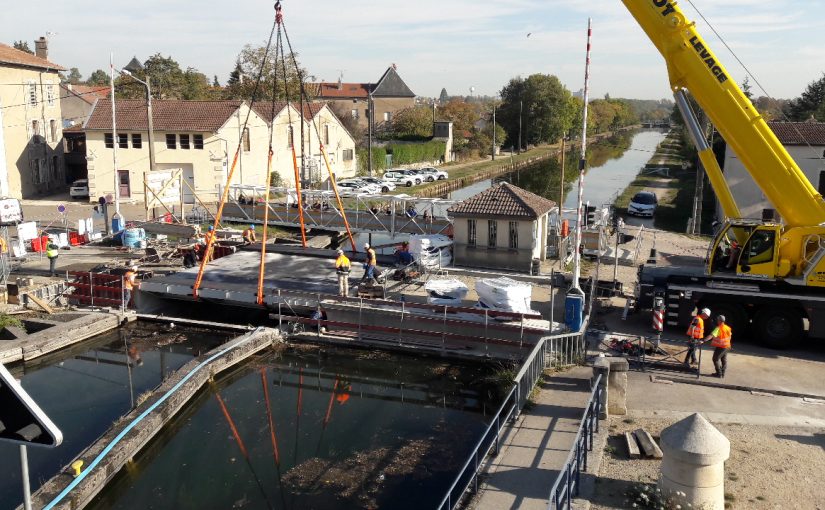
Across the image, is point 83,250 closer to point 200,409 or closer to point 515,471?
point 200,409

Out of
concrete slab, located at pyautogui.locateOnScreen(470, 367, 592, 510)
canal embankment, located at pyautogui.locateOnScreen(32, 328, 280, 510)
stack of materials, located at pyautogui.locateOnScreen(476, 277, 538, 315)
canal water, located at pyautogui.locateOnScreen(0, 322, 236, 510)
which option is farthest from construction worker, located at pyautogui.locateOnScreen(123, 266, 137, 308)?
concrete slab, located at pyautogui.locateOnScreen(470, 367, 592, 510)

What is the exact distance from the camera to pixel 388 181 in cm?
5581

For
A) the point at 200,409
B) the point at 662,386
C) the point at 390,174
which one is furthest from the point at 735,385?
the point at 390,174

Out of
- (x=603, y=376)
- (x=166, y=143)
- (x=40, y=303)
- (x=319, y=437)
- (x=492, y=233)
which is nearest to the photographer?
(x=603, y=376)

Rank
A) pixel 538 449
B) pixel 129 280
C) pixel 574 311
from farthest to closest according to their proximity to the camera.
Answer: pixel 129 280, pixel 574 311, pixel 538 449

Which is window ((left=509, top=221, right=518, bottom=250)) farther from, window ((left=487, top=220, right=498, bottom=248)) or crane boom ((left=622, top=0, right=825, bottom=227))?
crane boom ((left=622, top=0, right=825, bottom=227))

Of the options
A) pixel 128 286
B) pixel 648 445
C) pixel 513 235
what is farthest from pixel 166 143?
pixel 648 445

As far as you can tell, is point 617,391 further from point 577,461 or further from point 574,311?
point 574,311

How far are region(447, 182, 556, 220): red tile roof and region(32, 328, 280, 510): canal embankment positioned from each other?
905 cm

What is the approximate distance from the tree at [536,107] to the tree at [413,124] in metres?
22.7

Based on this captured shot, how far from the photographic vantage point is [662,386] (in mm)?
14883

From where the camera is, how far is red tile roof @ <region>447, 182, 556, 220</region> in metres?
24.8

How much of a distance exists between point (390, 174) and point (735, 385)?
46111 mm

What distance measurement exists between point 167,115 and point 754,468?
41109mm
